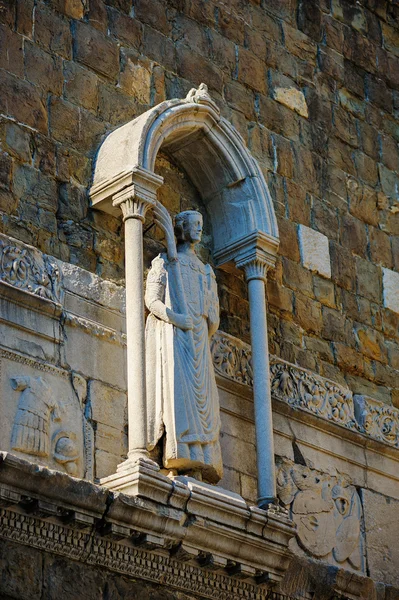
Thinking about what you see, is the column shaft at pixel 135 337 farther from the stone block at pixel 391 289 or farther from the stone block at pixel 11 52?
the stone block at pixel 391 289

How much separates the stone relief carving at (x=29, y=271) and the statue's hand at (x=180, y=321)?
0.67 metres

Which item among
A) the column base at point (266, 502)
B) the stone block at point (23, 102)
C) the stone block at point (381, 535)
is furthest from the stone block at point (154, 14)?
the stone block at point (381, 535)

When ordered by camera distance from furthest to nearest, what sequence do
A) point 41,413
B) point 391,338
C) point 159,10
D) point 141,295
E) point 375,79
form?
point 375,79
point 391,338
point 159,10
point 141,295
point 41,413

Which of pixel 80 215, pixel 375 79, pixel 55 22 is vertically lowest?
pixel 80 215

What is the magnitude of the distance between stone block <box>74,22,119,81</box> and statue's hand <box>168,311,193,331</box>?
1576 millimetres

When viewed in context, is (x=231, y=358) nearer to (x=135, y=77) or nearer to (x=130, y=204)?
(x=130, y=204)

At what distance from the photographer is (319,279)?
9.30 metres

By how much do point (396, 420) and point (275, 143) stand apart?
6.45ft

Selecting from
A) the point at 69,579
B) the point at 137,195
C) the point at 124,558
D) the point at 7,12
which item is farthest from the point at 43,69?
the point at 69,579

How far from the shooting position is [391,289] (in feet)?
32.3

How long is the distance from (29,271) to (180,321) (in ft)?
3.03

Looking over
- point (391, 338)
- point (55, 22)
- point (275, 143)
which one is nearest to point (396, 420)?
→ point (391, 338)

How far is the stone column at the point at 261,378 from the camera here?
311 inches

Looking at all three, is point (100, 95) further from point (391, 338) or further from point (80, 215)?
point (391, 338)
